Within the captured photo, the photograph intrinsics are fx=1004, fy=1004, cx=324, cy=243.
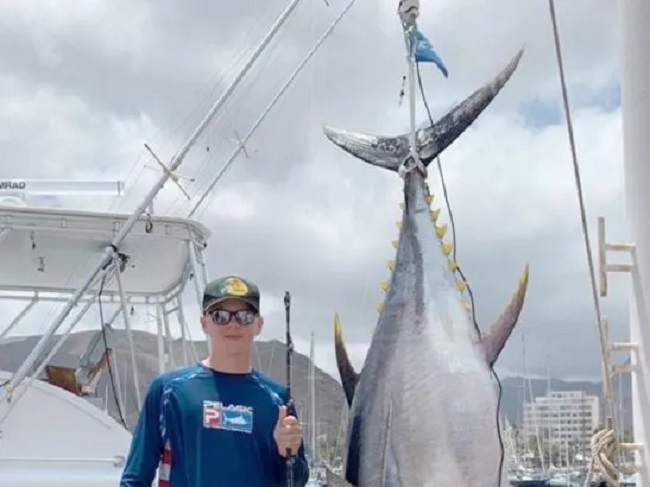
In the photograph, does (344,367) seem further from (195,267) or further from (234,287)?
(195,267)

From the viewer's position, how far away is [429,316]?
2.67 m

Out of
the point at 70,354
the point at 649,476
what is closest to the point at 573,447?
the point at 70,354

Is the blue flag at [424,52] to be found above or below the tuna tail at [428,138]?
above

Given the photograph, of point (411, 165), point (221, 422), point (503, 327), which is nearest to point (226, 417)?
point (221, 422)

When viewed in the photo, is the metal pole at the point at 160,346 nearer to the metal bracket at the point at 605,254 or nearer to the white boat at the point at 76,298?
the white boat at the point at 76,298

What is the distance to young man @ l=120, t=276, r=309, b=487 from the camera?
2604 mm

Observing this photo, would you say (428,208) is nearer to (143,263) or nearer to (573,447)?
(143,263)

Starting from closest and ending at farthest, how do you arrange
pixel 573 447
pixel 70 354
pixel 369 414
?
pixel 369 414 < pixel 70 354 < pixel 573 447

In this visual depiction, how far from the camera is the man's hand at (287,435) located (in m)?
2.61

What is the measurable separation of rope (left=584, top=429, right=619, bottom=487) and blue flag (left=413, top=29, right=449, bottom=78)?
49.5 inches

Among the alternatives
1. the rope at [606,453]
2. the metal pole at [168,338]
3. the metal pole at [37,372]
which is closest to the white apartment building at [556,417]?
the metal pole at [168,338]

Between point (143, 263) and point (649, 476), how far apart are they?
560 cm

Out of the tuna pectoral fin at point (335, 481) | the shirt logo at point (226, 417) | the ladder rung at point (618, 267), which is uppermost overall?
the ladder rung at point (618, 267)


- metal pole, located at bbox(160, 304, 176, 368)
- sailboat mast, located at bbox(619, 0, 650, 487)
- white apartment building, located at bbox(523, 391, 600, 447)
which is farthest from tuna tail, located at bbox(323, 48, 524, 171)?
white apartment building, located at bbox(523, 391, 600, 447)
